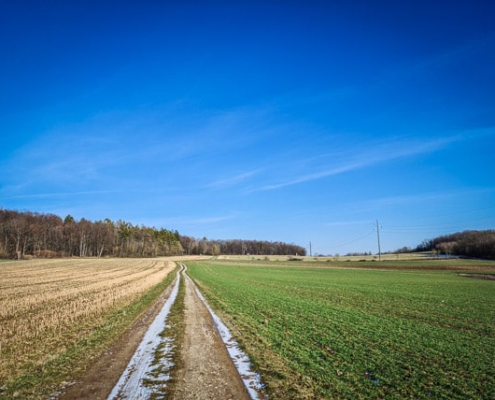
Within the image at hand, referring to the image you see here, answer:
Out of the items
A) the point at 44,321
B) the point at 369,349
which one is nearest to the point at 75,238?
the point at 44,321

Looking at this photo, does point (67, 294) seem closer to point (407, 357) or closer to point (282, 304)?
point (282, 304)

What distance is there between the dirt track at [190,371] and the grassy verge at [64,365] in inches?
16.9

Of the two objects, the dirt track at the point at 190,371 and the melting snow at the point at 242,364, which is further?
the melting snow at the point at 242,364

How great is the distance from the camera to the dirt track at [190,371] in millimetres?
7238

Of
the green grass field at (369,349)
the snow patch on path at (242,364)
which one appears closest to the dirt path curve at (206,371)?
the snow patch on path at (242,364)

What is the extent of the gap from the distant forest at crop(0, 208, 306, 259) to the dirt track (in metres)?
111

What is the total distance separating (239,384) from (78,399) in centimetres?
378

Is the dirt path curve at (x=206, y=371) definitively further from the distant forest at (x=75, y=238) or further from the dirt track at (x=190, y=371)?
the distant forest at (x=75, y=238)

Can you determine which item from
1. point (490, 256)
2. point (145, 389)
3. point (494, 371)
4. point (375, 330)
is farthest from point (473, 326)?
point (490, 256)

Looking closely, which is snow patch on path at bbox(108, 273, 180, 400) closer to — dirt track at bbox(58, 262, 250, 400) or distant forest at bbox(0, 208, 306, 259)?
dirt track at bbox(58, 262, 250, 400)

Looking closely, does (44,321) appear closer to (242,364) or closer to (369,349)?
(242,364)

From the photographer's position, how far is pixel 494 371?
8562mm

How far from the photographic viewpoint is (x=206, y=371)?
8656 mm

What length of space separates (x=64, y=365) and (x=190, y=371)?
408 cm
